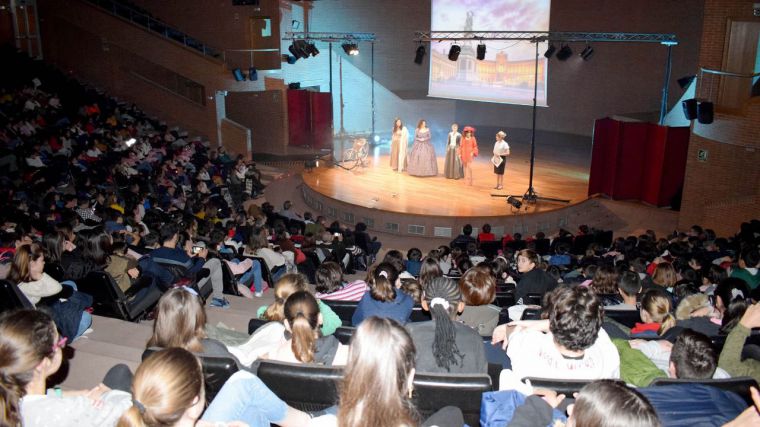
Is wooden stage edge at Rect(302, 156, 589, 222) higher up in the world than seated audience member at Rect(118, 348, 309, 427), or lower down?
lower down

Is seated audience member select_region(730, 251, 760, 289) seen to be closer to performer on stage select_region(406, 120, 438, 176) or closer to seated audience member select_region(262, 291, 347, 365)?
seated audience member select_region(262, 291, 347, 365)

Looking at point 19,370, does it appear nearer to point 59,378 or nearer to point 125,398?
point 125,398

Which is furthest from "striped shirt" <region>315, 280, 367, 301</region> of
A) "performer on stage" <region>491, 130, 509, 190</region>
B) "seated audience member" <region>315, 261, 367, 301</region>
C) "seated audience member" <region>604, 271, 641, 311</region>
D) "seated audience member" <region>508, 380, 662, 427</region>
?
"performer on stage" <region>491, 130, 509, 190</region>

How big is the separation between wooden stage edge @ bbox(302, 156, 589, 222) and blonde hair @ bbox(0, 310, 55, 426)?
9.75 metres

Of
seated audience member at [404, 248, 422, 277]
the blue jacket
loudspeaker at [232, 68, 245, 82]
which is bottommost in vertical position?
seated audience member at [404, 248, 422, 277]

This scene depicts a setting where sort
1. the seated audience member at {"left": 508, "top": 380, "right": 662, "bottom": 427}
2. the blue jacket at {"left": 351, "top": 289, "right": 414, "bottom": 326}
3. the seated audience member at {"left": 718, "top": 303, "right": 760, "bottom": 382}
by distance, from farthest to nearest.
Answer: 1. the blue jacket at {"left": 351, "top": 289, "right": 414, "bottom": 326}
2. the seated audience member at {"left": 718, "top": 303, "right": 760, "bottom": 382}
3. the seated audience member at {"left": 508, "top": 380, "right": 662, "bottom": 427}

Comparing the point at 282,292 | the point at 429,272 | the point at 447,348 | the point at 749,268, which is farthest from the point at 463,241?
the point at 447,348

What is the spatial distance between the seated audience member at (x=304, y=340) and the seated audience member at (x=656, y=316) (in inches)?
78.3

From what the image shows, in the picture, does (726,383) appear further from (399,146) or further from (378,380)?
(399,146)

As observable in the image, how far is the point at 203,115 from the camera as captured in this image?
17203 millimetres

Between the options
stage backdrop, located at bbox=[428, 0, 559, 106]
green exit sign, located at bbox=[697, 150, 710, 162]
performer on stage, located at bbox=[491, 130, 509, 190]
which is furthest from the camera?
stage backdrop, located at bbox=[428, 0, 559, 106]

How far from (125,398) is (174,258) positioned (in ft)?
11.6

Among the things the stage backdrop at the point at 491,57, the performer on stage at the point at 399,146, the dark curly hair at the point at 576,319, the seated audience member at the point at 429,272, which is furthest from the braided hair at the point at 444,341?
the stage backdrop at the point at 491,57

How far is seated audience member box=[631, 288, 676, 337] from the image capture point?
419cm
